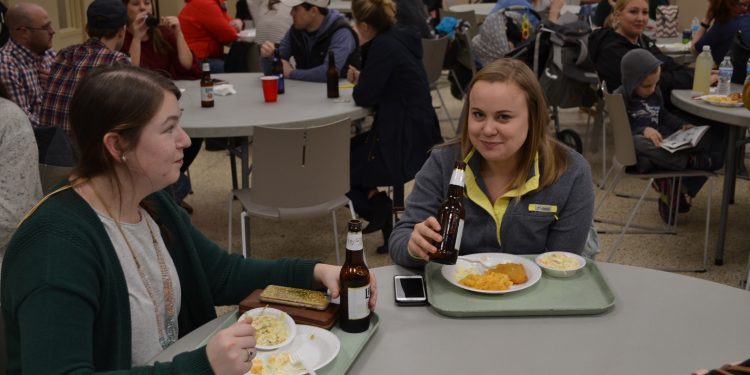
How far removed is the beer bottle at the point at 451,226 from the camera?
1.91 metres

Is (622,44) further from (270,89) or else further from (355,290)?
(355,290)

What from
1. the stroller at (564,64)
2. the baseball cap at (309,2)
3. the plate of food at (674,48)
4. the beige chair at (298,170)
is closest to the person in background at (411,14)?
the stroller at (564,64)

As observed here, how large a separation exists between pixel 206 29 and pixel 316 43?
1428 mm

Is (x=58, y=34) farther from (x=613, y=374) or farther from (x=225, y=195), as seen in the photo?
(x=613, y=374)

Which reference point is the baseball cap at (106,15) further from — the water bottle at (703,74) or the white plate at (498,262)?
the water bottle at (703,74)

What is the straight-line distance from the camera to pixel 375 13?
4.12 meters

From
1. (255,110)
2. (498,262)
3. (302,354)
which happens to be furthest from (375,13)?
(302,354)

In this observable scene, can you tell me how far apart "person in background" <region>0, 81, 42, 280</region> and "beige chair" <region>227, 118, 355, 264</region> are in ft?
3.10

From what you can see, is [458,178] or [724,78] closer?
[458,178]

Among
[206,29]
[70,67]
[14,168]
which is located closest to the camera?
[14,168]

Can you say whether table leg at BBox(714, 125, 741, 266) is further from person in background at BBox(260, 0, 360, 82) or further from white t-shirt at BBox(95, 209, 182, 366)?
white t-shirt at BBox(95, 209, 182, 366)

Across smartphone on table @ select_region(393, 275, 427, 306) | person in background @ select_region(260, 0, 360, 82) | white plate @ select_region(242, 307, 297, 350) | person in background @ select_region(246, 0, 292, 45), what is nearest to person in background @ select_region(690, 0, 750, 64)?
person in background @ select_region(260, 0, 360, 82)

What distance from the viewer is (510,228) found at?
220cm

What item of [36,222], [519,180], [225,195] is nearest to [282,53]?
[225,195]
